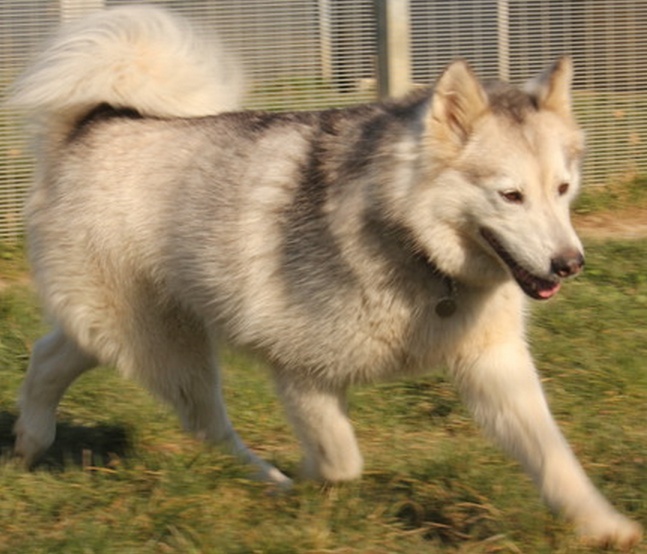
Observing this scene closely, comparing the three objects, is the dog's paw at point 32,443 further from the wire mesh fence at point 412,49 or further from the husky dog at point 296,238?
the wire mesh fence at point 412,49

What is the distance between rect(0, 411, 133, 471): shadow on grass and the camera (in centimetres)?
508

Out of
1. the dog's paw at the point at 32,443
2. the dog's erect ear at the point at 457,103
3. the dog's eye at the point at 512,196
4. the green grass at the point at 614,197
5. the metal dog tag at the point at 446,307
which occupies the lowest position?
the dog's paw at the point at 32,443

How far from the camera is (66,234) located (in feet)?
16.4

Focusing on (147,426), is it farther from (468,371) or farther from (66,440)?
(468,371)

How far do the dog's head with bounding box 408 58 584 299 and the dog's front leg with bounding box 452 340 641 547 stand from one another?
0.32 metres

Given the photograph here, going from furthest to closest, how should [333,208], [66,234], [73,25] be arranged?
[73,25] < [66,234] < [333,208]

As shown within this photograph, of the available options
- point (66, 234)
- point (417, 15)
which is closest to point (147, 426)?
point (66, 234)

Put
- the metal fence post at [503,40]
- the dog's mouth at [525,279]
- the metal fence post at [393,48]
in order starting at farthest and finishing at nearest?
the metal fence post at [503,40] < the metal fence post at [393,48] < the dog's mouth at [525,279]

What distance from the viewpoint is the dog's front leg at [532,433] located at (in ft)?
13.1

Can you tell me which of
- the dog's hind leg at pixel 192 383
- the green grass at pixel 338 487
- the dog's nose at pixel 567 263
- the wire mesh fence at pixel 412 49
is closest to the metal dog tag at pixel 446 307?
the dog's nose at pixel 567 263

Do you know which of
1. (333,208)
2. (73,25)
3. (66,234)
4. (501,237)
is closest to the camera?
(501,237)

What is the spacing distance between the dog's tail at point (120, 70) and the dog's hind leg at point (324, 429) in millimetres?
1304

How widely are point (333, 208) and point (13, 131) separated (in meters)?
4.34

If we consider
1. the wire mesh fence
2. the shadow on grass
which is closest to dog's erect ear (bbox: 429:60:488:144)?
the shadow on grass
